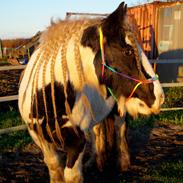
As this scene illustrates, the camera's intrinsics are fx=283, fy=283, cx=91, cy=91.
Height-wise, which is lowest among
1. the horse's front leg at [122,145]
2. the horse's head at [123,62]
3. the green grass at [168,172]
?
the green grass at [168,172]

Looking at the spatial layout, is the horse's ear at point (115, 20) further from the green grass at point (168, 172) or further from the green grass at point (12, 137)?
the green grass at point (12, 137)

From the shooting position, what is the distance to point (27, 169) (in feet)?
13.1

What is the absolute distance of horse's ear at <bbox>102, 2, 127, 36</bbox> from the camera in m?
2.27

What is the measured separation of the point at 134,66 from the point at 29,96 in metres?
1.00

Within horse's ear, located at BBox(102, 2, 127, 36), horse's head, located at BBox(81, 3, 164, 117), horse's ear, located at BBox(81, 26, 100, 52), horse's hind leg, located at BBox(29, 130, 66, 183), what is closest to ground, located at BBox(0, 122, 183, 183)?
horse's hind leg, located at BBox(29, 130, 66, 183)

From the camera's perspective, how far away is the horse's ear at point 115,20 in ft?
7.44

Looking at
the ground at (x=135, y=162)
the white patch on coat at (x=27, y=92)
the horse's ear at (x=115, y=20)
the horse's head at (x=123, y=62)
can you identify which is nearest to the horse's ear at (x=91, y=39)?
the horse's head at (x=123, y=62)

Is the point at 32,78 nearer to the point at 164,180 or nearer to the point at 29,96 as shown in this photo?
the point at 29,96

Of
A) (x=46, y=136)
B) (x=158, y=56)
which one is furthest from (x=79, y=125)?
(x=158, y=56)

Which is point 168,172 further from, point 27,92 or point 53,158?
point 27,92

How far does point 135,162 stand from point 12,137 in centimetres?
244

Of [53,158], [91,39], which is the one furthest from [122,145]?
[91,39]

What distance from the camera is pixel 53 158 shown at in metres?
2.85

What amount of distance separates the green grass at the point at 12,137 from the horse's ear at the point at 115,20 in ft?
10.5
